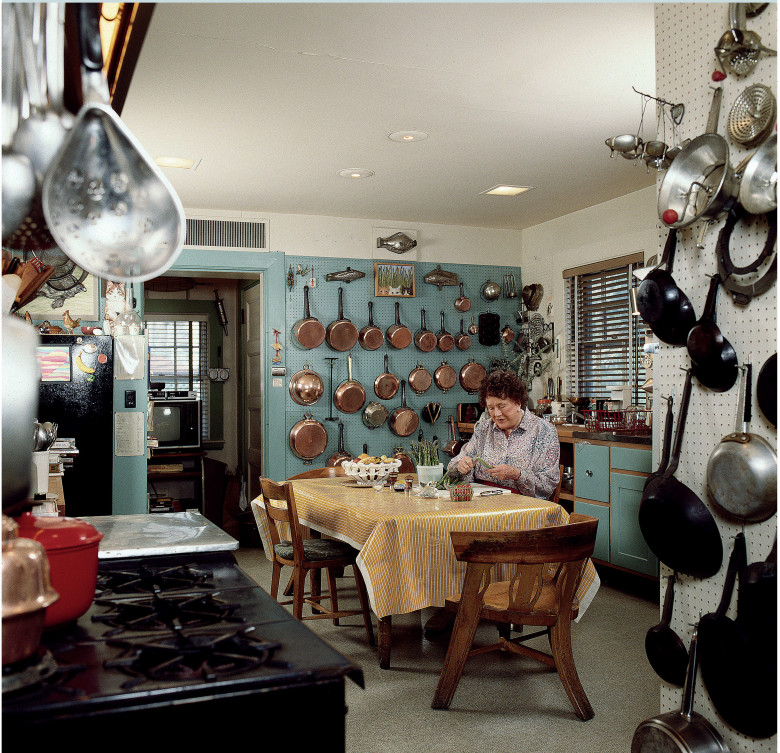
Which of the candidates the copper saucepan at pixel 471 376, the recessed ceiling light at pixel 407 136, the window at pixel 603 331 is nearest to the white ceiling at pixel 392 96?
the recessed ceiling light at pixel 407 136

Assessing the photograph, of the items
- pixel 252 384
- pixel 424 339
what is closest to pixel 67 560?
pixel 424 339

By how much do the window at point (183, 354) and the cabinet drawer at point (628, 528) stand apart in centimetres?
496

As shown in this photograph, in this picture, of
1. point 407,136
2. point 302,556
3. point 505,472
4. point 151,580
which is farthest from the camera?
point 407,136

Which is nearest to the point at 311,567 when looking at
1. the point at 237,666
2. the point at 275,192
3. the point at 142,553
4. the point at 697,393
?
the point at 142,553

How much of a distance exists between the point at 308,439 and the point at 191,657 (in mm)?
5345

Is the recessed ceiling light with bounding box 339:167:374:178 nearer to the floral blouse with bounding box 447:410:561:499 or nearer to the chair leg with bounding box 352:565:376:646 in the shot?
the floral blouse with bounding box 447:410:561:499

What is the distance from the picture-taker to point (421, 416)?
7.12m

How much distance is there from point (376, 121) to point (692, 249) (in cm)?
238

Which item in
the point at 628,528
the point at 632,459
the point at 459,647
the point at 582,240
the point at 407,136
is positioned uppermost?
the point at 407,136

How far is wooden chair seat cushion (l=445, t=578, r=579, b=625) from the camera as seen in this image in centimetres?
312

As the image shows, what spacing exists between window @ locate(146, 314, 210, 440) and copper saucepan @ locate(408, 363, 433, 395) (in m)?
2.78

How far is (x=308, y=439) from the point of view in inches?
263

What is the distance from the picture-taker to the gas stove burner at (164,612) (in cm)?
152

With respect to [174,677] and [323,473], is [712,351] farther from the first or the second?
[323,473]
